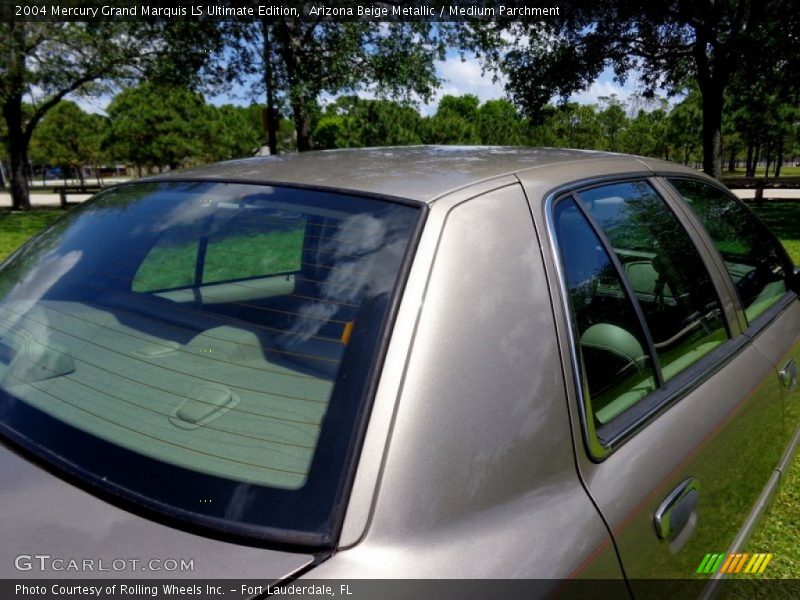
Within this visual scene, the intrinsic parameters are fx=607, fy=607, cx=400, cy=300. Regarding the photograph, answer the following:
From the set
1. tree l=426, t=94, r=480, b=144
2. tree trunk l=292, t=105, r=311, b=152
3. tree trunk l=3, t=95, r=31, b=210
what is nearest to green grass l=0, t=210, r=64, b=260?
tree trunk l=3, t=95, r=31, b=210

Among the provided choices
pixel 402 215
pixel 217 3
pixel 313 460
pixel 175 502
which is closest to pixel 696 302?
pixel 402 215

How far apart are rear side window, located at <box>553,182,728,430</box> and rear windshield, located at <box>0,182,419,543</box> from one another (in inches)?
21.0

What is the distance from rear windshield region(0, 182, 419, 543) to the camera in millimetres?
1080

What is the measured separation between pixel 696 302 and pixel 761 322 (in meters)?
0.52

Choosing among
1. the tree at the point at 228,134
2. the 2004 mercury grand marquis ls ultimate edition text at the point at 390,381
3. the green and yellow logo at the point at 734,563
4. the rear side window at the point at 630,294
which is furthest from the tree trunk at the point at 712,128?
the tree at the point at 228,134

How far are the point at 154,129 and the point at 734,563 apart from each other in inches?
1588

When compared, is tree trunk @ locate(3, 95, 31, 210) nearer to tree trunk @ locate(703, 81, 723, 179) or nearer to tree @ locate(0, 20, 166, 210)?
tree @ locate(0, 20, 166, 210)

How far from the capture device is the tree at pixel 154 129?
36094 mm

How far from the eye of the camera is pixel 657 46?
1479 cm

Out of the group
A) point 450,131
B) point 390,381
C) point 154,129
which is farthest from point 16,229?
point 154,129

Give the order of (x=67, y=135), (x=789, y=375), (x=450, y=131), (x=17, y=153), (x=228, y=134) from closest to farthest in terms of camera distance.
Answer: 1. (x=789, y=375)
2. (x=17, y=153)
3. (x=450, y=131)
4. (x=67, y=135)
5. (x=228, y=134)

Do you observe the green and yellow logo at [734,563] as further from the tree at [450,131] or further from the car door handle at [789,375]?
the tree at [450,131]
